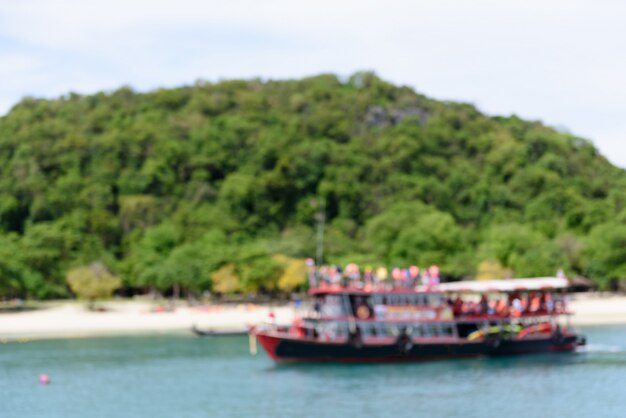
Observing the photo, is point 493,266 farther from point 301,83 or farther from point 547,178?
point 301,83

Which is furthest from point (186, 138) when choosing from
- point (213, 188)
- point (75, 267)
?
point (75, 267)

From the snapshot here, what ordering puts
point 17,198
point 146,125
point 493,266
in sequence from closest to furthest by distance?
1. point 493,266
2. point 17,198
3. point 146,125

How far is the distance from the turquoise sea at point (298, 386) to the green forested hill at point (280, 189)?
29038 mm

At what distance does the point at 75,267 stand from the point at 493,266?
3851 centimetres

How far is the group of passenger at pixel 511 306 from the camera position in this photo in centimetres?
5109

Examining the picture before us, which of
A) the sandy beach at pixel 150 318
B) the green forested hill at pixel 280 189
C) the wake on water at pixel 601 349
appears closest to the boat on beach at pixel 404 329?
the wake on water at pixel 601 349

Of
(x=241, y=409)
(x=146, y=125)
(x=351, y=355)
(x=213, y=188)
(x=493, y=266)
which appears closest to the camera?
(x=241, y=409)

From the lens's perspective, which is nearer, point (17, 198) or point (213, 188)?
point (17, 198)

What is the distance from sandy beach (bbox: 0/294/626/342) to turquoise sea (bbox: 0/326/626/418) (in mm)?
12599

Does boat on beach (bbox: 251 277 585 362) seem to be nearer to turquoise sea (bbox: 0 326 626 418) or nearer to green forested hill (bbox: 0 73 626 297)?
turquoise sea (bbox: 0 326 626 418)

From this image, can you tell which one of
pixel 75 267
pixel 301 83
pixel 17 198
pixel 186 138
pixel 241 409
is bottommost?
pixel 241 409

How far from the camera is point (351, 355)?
48344 mm

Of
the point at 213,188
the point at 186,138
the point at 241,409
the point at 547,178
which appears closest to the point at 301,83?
the point at 186,138

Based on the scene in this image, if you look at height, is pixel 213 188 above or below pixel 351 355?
above
